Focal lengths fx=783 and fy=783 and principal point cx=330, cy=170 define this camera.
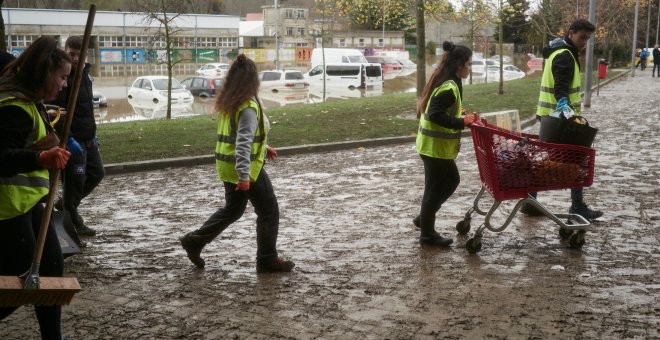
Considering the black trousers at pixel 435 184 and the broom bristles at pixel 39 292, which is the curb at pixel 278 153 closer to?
the black trousers at pixel 435 184

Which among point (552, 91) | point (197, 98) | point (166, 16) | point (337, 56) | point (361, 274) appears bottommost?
point (197, 98)

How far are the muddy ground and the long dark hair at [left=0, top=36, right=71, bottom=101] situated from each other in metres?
1.68

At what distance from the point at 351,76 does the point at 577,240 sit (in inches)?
1508

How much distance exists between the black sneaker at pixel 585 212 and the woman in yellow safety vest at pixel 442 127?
168 cm

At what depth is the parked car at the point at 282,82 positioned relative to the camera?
138ft

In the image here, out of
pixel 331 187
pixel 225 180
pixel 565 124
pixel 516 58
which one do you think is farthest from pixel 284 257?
pixel 516 58

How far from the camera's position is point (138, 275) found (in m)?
6.37

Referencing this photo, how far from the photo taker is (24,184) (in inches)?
167

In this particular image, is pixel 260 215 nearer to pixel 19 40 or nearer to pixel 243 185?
pixel 243 185

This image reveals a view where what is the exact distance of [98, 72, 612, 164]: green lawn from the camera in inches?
541

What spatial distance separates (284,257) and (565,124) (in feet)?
9.25

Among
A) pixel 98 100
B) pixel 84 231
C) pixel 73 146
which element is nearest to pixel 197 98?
pixel 98 100

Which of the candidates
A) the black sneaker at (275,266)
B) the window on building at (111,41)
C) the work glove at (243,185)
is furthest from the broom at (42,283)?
the window on building at (111,41)

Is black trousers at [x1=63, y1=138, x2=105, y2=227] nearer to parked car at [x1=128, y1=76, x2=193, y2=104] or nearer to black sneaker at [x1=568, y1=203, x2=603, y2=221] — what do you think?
black sneaker at [x1=568, y1=203, x2=603, y2=221]
